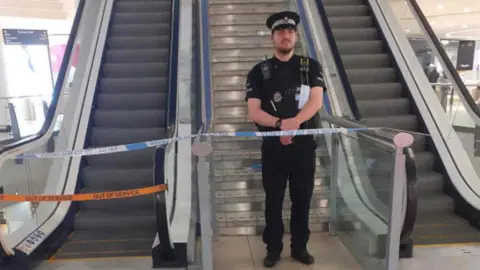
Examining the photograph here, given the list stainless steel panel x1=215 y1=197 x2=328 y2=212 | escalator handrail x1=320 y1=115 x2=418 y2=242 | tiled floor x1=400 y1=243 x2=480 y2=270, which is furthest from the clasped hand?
stainless steel panel x1=215 y1=197 x2=328 y2=212

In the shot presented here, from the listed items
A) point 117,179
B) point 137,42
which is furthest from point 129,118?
point 137,42

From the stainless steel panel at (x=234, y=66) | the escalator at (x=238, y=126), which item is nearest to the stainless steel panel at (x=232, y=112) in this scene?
the escalator at (x=238, y=126)

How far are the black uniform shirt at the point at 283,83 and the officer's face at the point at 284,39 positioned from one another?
11cm

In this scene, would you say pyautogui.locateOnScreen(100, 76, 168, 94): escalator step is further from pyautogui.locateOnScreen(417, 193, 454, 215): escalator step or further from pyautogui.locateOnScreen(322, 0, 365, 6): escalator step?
pyautogui.locateOnScreen(417, 193, 454, 215): escalator step

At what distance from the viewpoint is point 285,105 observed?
309cm

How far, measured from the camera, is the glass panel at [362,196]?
3100 millimetres

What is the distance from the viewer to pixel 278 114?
3.10m

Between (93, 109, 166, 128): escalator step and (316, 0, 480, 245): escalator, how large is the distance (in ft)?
7.33

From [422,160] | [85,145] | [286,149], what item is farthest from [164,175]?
[422,160]

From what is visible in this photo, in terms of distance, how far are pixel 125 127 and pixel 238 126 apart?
53.8 inches

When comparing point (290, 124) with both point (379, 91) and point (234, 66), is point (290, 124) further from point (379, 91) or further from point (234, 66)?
point (234, 66)

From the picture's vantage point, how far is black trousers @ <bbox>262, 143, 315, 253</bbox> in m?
3.11

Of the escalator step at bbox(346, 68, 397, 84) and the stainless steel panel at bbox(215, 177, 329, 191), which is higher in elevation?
the escalator step at bbox(346, 68, 397, 84)

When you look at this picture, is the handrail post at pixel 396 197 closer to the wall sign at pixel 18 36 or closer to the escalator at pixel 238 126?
the escalator at pixel 238 126
